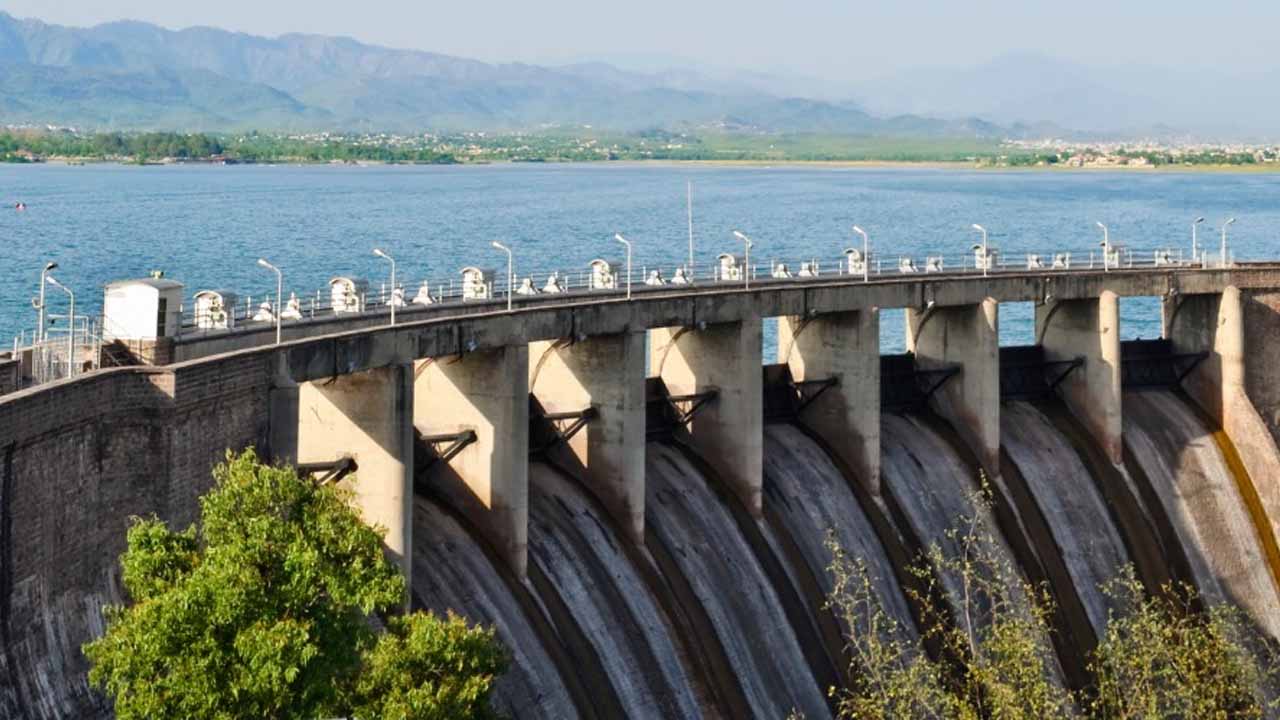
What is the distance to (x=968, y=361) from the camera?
68438mm

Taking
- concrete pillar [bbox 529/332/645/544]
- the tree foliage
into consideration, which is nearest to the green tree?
the tree foliage

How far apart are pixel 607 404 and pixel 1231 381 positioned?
3265 cm

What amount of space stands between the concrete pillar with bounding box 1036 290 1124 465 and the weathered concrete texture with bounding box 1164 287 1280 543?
5353 mm

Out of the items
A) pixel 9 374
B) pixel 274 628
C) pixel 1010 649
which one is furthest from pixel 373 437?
pixel 274 628

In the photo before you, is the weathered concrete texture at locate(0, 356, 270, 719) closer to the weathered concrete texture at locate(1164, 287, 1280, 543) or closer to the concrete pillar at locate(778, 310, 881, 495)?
the concrete pillar at locate(778, 310, 881, 495)

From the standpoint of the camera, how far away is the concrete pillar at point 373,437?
42625 millimetres

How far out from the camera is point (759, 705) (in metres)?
50.9

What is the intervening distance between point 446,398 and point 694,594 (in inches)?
348

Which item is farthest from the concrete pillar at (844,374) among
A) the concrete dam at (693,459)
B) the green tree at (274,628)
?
the green tree at (274,628)

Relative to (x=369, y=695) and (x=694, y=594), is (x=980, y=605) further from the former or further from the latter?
(x=369, y=695)

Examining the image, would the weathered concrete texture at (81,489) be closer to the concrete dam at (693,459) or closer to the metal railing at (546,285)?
the concrete dam at (693,459)

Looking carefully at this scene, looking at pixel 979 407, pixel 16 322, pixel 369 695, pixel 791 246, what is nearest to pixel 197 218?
pixel 791 246

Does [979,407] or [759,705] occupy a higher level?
[979,407]

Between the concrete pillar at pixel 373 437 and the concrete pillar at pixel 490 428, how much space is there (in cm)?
349
